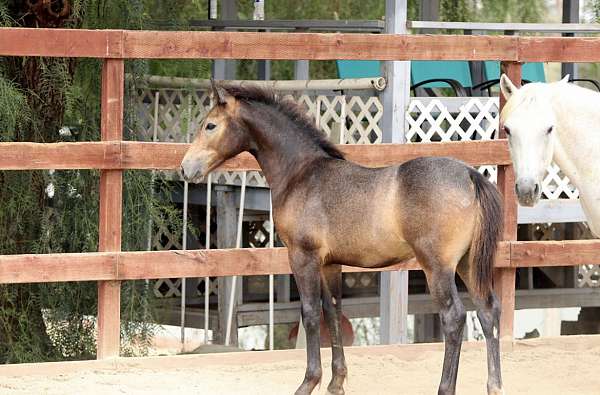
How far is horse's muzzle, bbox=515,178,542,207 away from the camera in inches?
189

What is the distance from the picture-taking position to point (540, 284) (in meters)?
11.8

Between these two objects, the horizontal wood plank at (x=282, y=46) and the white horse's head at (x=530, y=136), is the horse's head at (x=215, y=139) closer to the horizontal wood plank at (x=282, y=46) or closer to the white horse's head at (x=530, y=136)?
the horizontal wood plank at (x=282, y=46)

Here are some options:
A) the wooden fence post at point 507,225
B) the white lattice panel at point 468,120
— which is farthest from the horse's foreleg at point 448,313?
the white lattice panel at point 468,120

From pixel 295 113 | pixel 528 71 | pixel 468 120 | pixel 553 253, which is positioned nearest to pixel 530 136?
pixel 295 113

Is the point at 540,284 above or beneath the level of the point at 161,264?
beneath

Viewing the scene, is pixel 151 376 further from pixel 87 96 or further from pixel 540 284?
pixel 540 284

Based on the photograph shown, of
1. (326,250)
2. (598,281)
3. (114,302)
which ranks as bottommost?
(598,281)

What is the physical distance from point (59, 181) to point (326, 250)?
110 inches

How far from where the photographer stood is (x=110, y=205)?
231 inches

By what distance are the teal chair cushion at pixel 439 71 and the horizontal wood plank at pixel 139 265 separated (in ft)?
13.7

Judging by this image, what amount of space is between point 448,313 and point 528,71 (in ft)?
20.8

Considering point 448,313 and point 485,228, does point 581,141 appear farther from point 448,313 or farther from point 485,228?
point 448,313

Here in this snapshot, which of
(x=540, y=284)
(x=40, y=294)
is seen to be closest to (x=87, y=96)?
(x=40, y=294)

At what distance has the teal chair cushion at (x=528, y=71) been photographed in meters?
10.6
